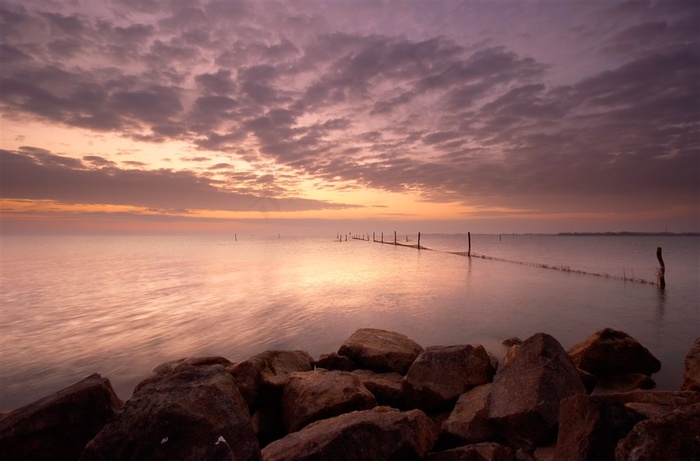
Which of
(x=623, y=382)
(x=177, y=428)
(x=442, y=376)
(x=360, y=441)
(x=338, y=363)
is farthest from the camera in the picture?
(x=338, y=363)

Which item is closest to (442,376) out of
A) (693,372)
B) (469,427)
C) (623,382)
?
(469,427)

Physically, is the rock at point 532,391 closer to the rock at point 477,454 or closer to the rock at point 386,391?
the rock at point 477,454

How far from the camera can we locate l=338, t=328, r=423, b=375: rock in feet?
30.2

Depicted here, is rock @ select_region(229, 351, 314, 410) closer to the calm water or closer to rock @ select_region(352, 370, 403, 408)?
rock @ select_region(352, 370, 403, 408)

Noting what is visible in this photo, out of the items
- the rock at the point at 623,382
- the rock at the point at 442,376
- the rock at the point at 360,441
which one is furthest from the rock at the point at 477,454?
the rock at the point at 623,382

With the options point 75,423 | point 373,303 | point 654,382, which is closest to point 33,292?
point 373,303

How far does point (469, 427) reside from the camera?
5.71m

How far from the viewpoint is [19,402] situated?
32.8 feet

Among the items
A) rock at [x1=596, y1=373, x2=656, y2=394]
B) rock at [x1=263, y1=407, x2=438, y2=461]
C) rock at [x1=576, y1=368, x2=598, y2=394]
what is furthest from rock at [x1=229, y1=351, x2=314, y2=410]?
rock at [x1=596, y1=373, x2=656, y2=394]

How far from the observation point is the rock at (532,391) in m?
5.26

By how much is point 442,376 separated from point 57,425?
6.22 m

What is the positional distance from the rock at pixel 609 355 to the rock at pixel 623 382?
0.15 meters

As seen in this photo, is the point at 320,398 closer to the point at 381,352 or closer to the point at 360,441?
the point at 360,441

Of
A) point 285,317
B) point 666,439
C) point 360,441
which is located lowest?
point 285,317
